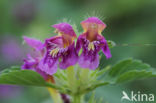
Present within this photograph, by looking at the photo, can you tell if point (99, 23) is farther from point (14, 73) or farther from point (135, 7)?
point (135, 7)

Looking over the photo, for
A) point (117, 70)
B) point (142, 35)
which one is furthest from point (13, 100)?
point (117, 70)

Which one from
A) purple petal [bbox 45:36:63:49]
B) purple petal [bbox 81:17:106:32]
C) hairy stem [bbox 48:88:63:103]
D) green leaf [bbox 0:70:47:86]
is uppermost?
purple petal [bbox 81:17:106:32]

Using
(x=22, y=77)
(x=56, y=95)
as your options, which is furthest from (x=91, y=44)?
(x=56, y=95)

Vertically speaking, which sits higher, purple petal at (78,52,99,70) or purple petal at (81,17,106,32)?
purple petal at (81,17,106,32)

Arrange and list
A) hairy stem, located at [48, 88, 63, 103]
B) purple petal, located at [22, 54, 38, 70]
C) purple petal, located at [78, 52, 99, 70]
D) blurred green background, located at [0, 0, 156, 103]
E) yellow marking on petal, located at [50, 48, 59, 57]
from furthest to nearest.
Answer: blurred green background, located at [0, 0, 156, 103]
hairy stem, located at [48, 88, 63, 103]
purple petal, located at [22, 54, 38, 70]
yellow marking on petal, located at [50, 48, 59, 57]
purple petal, located at [78, 52, 99, 70]

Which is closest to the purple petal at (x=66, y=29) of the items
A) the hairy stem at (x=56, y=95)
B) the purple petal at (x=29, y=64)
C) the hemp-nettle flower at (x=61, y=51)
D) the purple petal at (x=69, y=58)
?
the hemp-nettle flower at (x=61, y=51)

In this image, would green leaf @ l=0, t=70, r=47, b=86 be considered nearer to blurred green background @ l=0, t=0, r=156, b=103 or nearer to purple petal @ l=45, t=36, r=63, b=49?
purple petal @ l=45, t=36, r=63, b=49

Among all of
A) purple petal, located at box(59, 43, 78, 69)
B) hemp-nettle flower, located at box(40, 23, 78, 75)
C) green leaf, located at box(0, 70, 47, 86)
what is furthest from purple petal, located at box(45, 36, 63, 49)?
green leaf, located at box(0, 70, 47, 86)
